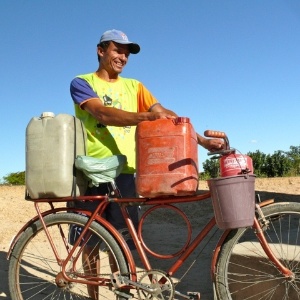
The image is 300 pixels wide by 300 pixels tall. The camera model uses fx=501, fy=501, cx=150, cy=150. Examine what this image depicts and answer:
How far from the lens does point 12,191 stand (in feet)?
37.1

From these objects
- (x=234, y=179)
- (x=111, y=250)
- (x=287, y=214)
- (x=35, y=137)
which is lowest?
(x=111, y=250)

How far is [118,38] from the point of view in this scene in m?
3.29

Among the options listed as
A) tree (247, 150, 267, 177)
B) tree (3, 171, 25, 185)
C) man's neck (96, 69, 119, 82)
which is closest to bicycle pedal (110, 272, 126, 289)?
man's neck (96, 69, 119, 82)

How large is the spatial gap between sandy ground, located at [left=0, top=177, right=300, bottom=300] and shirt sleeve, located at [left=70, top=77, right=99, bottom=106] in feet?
4.06

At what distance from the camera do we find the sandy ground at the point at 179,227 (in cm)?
473

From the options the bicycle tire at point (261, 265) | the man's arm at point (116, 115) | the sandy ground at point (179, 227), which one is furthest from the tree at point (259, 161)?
the man's arm at point (116, 115)

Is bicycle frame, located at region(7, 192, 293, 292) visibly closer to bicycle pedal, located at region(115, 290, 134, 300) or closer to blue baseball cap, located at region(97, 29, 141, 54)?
bicycle pedal, located at region(115, 290, 134, 300)

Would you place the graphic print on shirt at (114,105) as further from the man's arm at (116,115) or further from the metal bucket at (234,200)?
the metal bucket at (234,200)

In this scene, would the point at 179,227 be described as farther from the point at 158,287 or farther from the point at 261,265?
the point at 158,287

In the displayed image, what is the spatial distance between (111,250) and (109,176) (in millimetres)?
443

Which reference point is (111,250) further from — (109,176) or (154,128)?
(154,128)

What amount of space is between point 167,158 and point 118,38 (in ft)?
3.27

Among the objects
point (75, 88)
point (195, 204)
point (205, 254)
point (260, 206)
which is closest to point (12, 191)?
point (195, 204)

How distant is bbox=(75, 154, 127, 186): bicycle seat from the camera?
2992 millimetres
